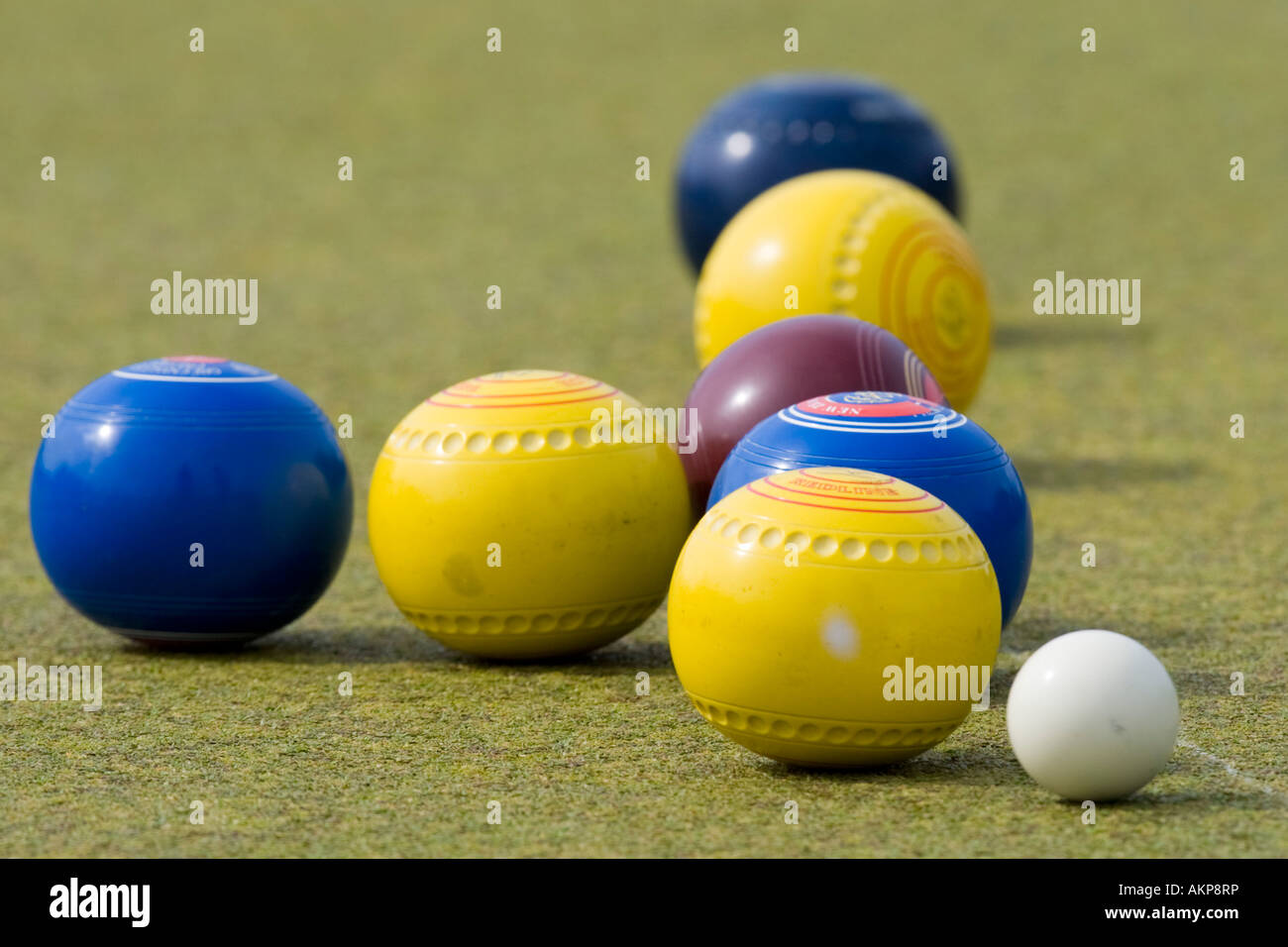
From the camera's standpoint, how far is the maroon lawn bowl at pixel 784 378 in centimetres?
724

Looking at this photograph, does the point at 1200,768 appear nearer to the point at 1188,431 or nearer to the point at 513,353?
the point at 1188,431

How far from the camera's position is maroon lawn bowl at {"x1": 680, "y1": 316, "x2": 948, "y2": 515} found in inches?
285

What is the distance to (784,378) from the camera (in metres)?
7.26

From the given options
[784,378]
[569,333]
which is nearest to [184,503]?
[784,378]

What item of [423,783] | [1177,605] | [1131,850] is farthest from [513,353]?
[1131,850]

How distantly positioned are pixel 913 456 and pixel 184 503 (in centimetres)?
251

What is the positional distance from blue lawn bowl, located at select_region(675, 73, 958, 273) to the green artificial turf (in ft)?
4.10

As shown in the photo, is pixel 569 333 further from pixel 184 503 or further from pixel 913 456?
pixel 913 456

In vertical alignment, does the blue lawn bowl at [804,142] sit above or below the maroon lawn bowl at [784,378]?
above

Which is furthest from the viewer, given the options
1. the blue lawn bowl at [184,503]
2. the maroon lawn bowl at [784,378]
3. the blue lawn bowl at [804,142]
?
the blue lawn bowl at [804,142]

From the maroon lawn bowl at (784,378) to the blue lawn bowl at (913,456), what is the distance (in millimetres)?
628

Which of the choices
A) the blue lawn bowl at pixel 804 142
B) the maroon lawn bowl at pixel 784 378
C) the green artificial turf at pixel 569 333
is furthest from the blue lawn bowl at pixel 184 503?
the blue lawn bowl at pixel 804 142

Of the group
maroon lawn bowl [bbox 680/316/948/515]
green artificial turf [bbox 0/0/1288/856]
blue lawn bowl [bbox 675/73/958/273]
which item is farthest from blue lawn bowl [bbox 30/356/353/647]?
blue lawn bowl [bbox 675/73/958/273]

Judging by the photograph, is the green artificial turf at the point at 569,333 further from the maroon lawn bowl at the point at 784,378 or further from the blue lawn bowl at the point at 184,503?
the maroon lawn bowl at the point at 784,378
